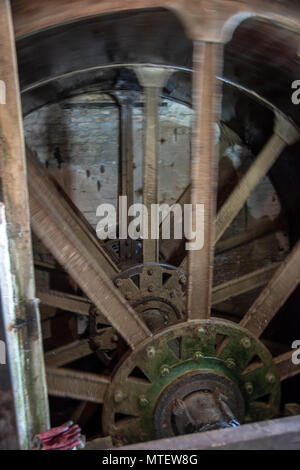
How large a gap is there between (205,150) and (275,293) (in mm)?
1092

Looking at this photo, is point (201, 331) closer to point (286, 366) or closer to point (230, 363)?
point (230, 363)

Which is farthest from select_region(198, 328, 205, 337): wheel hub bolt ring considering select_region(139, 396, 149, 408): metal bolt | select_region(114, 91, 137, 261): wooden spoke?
select_region(114, 91, 137, 261): wooden spoke

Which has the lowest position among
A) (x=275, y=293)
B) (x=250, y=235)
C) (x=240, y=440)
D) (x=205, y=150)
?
(x=240, y=440)

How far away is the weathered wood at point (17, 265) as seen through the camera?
1.62 metres

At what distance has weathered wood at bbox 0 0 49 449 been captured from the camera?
162 cm

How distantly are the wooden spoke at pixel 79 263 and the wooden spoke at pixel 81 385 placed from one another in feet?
1.02

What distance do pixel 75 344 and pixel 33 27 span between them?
284cm

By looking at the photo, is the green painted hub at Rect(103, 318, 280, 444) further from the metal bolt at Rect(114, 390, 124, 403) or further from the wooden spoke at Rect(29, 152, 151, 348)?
the wooden spoke at Rect(29, 152, 151, 348)

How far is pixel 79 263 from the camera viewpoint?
6.99 feet

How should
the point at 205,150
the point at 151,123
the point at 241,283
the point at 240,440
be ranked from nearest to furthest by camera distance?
the point at 240,440, the point at 205,150, the point at 151,123, the point at 241,283

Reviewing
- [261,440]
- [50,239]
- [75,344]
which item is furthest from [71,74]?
[261,440]

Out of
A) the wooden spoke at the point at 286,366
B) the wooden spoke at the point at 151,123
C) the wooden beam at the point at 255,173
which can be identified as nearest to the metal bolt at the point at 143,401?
the wooden spoke at the point at 286,366

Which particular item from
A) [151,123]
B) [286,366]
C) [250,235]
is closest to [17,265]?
[286,366]

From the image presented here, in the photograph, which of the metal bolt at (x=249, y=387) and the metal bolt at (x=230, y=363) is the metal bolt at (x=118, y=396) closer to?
the metal bolt at (x=230, y=363)
